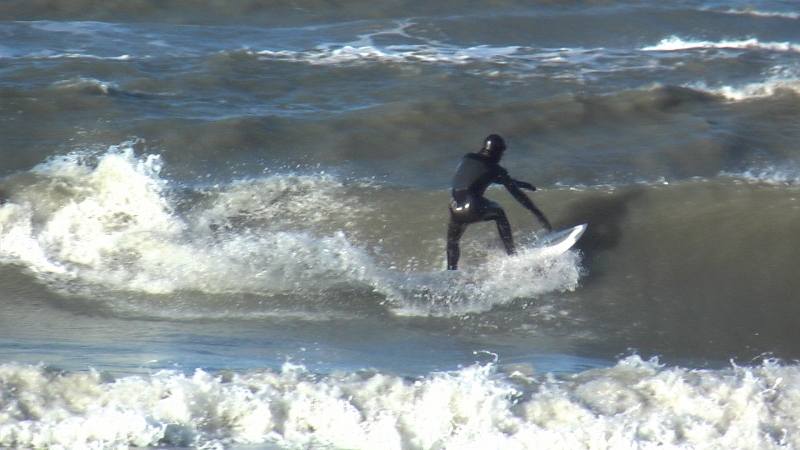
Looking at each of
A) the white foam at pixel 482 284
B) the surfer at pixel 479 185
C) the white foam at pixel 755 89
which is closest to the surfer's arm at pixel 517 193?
the surfer at pixel 479 185

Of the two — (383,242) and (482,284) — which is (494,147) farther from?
(383,242)

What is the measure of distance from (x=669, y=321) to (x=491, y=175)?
6.80 feet

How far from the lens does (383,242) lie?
9.49 meters

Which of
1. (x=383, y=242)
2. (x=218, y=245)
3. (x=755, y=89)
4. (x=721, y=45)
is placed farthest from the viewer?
(x=721, y=45)

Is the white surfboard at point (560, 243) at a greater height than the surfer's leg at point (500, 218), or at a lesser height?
lesser

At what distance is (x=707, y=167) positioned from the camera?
10.9 metres

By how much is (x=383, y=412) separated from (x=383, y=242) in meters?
3.95

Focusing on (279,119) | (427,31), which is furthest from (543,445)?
(427,31)

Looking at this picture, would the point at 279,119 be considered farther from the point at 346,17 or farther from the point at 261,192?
the point at 346,17

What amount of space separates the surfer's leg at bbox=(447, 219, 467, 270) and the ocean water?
196 mm

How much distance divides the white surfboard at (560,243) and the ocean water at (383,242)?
4.2 inches

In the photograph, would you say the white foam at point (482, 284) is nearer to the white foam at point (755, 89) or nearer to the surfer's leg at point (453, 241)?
the surfer's leg at point (453, 241)

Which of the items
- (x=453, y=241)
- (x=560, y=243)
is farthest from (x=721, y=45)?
(x=453, y=241)

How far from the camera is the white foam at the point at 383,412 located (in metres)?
5.33
